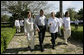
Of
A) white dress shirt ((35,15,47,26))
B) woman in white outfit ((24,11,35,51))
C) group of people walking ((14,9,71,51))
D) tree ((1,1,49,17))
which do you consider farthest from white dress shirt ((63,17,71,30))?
tree ((1,1,49,17))

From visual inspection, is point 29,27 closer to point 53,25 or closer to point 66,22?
point 53,25

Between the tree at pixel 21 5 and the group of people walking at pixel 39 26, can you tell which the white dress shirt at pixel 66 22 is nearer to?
the group of people walking at pixel 39 26

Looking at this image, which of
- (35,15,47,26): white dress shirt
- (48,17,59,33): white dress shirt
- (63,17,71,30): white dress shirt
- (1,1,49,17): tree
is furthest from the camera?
(1,1,49,17): tree

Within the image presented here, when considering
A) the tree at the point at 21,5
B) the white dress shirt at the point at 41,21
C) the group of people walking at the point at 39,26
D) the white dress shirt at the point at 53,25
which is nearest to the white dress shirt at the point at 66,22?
the group of people walking at the point at 39,26

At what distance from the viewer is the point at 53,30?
8805 millimetres

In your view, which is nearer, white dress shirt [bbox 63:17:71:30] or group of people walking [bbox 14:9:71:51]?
group of people walking [bbox 14:9:71:51]

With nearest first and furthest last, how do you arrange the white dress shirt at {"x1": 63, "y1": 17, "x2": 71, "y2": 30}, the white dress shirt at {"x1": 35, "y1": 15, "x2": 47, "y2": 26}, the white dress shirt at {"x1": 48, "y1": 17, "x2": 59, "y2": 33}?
1. the white dress shirt at {"x1": 35, "y1": 15, "x2": 47, "y2": 26}
2. the white dress shirt at {"x1": 48, "y1": 17, "x2": 59, "y2": 33}
3. the white dress shirt at {"x1": 63, "y1": 17, "x2": 71, "y2": 30}

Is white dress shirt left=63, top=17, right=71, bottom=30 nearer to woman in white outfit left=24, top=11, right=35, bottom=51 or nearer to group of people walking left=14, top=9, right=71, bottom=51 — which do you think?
group of people walking left=14, top=9, right=71, bottom=51

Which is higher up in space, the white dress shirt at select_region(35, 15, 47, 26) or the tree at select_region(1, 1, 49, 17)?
the tree at select_region(1, 1, 49, 17)

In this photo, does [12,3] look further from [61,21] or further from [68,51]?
[68,51]

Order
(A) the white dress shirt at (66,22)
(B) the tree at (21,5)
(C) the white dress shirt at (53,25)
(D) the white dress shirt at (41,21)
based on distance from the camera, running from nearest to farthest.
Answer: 1. (D) the white dress shirt at (41,21)
2. (C) the white dress shirt at (53,25)
3. (A) the white dress shirt at (66,22)
4. (B) the tree at (21,5)

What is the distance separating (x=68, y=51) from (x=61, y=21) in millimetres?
1784

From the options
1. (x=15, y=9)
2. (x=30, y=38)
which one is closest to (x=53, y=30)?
(x=30, y=38)

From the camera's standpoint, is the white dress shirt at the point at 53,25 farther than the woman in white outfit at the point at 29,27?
Yes
